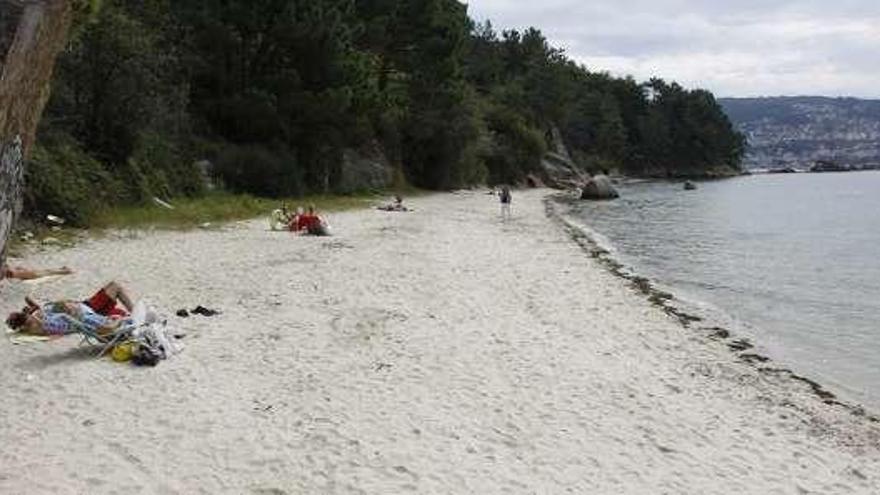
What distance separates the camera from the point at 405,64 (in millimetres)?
63188

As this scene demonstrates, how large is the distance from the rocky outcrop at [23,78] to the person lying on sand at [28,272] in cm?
1038

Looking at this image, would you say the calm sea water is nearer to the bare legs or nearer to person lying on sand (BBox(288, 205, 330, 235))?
person lying on sand (BBox(288, 205, 330, 235))

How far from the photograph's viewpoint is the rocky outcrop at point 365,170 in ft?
170

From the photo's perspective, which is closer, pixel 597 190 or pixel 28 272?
pixel 28 272

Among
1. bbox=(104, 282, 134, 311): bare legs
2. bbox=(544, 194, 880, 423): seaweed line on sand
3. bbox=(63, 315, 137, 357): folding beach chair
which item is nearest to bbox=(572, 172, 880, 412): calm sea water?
bbox=(544, 194, 880, 423): seaweed line on sand

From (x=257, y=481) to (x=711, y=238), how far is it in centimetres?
3675

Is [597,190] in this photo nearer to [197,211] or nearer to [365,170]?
[365,170]

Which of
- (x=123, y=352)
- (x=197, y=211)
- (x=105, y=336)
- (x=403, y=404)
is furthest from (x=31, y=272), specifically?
(x=197, y=211)

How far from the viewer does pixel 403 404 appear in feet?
35.1

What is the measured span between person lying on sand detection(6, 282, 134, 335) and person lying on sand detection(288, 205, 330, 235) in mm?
15440

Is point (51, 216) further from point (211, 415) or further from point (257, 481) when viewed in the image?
point (257, 481)

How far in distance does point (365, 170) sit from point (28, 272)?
38.3m

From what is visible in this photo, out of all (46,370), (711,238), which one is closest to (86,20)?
(46,370)

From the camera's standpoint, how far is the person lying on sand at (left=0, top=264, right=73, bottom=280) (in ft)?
54.9
